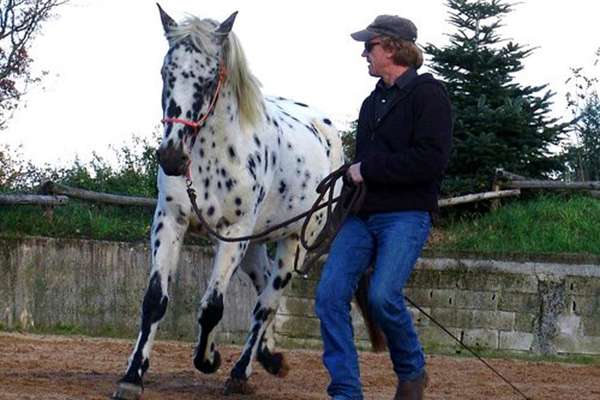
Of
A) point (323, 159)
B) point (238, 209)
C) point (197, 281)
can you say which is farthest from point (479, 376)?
point (197, 281)

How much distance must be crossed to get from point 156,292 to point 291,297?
20.7 ft

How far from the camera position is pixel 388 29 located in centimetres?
650

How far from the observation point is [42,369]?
9.19 metres

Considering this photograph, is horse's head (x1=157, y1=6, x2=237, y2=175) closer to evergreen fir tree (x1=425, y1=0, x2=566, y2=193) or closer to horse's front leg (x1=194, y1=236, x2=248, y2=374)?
horse's front leg (x1=194, y1=236, x2=248, y2=374)

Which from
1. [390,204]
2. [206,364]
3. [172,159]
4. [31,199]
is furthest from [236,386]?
[31,199]

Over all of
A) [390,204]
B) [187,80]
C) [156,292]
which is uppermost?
[187,80]

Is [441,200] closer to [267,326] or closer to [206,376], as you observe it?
[206,376]

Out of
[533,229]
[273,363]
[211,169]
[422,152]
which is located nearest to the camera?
[422,152]

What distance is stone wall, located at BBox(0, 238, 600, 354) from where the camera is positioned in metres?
13.6

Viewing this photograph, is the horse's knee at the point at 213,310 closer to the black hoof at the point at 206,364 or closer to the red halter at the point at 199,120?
the black hoof at the point at 206,364

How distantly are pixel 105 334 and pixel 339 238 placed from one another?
24.8 ft

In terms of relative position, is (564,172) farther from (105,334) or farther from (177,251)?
(177,251)

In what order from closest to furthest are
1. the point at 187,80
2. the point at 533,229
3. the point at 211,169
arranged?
the point at 187,80, the point at 211,169, the point at 533,229

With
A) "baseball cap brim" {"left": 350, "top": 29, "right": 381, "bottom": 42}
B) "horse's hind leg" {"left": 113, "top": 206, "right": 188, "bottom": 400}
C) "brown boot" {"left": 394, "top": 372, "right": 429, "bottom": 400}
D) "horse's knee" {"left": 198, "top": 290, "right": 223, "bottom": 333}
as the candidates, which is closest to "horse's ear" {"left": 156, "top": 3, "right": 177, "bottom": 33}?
"horse's hind leg" {"left": 113, "top": 206, "right": 188, "bottom": 400}
